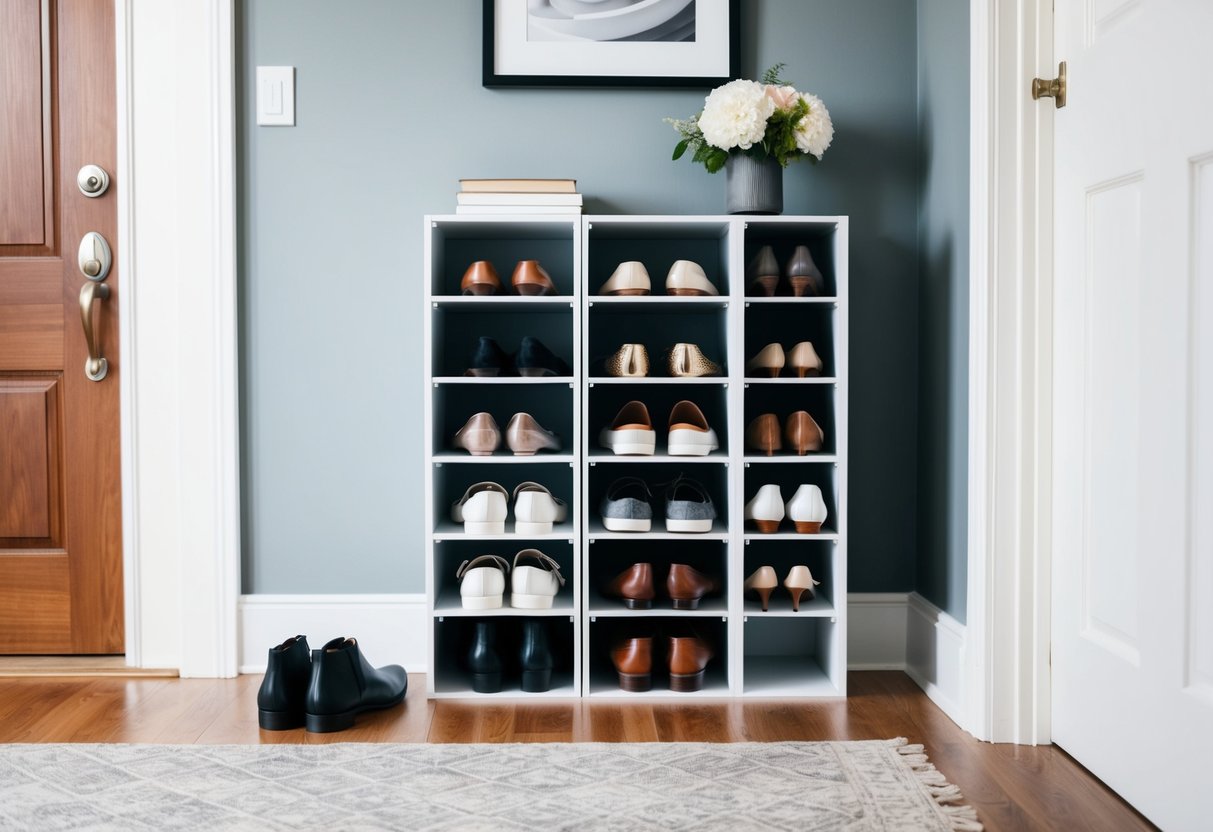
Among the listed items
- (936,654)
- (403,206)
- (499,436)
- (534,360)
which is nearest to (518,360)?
(534,360)

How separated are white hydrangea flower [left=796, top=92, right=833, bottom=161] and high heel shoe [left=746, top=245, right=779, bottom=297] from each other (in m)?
0.23

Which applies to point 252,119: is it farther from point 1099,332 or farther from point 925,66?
point 1099,332

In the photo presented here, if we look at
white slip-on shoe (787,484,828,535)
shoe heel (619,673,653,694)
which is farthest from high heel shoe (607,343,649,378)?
shoe heel (619,673,653,694)

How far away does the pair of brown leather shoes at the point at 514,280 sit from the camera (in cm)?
202

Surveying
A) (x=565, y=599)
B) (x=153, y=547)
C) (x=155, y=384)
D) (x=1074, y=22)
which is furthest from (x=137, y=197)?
(x=1074, y=22)

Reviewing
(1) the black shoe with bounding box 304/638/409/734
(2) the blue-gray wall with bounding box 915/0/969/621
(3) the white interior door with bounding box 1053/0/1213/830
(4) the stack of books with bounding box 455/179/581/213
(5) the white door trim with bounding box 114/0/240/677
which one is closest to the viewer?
(3) the white interior door with bounding box 1053/0/1213/830

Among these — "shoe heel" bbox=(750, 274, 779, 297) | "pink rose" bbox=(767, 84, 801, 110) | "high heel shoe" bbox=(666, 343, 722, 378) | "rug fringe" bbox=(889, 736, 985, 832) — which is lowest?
"rug fringe" bbox=(889, 736, 985, 832)

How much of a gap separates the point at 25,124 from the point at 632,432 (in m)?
1.63

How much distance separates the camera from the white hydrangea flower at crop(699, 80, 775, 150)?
198 centimetres

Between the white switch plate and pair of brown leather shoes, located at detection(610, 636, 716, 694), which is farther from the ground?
the white switch plate

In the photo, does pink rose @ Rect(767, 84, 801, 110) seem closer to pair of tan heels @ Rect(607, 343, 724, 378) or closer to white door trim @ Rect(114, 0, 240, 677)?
pair of tan heels @ Rect(607, 343, 724, 378)

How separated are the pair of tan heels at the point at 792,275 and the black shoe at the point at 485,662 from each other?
953 mm

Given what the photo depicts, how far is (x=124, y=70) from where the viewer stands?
218 centimetres

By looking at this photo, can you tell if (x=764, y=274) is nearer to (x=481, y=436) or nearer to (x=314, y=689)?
(x=481, y=436)
